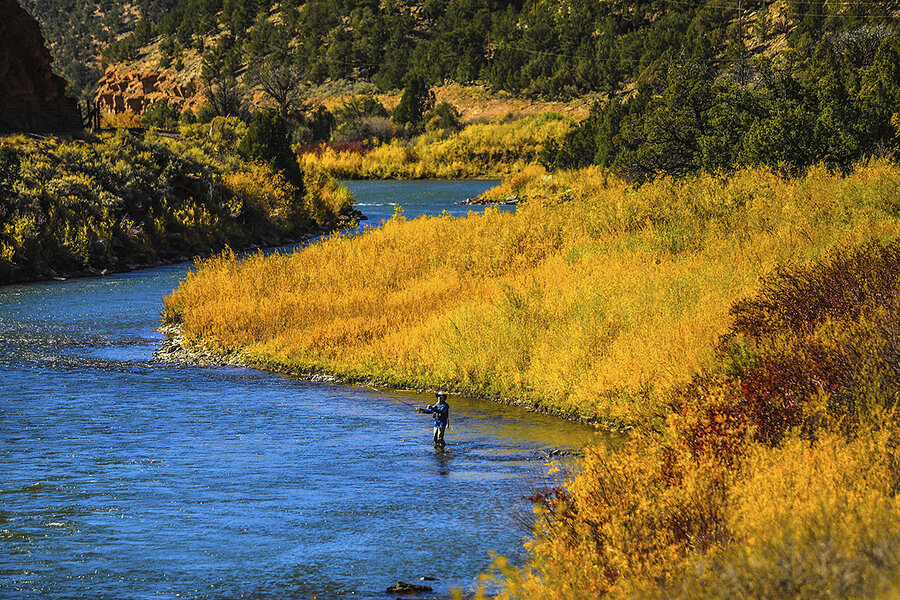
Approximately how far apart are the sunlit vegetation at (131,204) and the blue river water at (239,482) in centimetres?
1579

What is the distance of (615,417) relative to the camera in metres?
17.4

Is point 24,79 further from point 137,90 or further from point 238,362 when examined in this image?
point 137,90

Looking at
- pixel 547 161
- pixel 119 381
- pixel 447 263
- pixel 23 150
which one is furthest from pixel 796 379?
pixel 547 161

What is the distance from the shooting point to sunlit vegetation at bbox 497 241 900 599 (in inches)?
263

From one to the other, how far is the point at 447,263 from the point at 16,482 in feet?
52.6

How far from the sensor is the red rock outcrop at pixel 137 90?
523ft

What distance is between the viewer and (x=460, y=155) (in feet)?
364

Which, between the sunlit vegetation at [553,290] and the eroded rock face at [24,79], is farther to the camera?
the eroded rock face at [24,79]

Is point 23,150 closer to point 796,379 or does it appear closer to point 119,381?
point 119,381

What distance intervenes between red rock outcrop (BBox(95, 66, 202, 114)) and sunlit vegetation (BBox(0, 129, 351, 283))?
107 m

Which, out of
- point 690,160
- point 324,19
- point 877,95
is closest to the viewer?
point 877,95

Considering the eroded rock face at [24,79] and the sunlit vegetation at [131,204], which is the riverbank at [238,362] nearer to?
the sunlit vegetation at [131,204]

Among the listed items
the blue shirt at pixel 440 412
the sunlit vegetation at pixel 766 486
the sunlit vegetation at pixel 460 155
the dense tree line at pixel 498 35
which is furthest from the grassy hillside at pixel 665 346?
the sunlit vegetation at pixel 460 155

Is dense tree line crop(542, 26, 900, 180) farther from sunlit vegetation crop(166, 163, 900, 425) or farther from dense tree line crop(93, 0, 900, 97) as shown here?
dense tree line crop(93, 0, 900, 97)
